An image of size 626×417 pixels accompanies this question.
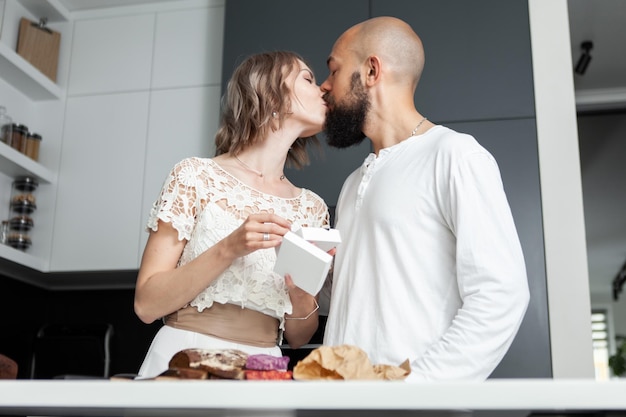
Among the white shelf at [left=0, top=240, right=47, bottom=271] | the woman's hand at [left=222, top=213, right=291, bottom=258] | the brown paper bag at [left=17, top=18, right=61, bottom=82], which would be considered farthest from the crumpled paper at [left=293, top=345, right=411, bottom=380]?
the brown paper bag at [left=17, top=18, right=61, bottom=82]

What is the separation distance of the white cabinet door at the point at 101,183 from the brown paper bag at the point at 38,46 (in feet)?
0.60

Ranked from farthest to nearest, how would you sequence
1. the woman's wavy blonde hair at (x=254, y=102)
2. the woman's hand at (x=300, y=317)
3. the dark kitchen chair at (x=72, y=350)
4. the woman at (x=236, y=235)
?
1. the dark kitchen chair at (x=72, y=350)
2. the woman's wavy blonde hair at (x=254, y=102)
3. the woman's hand at (x=300, y=317)
4. the woman at (x=236, y=235)

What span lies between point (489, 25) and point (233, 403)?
240 cm

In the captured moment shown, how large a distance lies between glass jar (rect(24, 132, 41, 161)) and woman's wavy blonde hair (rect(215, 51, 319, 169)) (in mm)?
1484

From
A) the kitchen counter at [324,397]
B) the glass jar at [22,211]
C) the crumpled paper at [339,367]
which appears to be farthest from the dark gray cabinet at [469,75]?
the kitchen counter at [324,397]

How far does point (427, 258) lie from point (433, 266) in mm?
21

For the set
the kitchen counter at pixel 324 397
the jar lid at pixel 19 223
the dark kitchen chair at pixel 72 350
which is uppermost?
the jar lid at pixel 19 223

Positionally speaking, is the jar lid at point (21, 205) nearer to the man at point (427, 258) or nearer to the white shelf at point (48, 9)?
the white shelf at point (48, 9)

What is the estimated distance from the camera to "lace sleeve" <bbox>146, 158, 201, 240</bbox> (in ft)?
5.64

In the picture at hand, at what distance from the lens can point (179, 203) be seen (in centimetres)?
175

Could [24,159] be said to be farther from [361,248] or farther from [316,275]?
[316,275]

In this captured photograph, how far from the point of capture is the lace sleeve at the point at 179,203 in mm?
1719

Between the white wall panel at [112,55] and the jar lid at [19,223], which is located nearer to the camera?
the jar lid at [19,223]

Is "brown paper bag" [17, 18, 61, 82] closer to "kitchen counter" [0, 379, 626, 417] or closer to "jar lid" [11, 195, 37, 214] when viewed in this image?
"jar lid" [11, 195, 37, 214]
